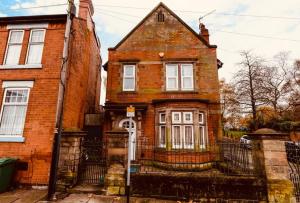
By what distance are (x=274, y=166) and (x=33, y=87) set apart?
10567mm

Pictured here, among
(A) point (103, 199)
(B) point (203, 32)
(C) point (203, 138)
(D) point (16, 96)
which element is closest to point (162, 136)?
(C) point (203, 138)

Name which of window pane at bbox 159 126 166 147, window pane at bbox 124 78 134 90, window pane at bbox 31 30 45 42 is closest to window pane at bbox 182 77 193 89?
window pane at bbox 159 126 166 147

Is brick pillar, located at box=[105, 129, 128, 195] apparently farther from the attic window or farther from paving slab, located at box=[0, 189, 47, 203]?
the attic window

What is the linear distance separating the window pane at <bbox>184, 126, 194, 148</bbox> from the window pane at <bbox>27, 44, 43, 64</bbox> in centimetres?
922

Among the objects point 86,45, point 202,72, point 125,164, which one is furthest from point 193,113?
point 86,45

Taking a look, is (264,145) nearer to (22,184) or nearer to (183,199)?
(183,199)

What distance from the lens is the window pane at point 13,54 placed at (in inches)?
372

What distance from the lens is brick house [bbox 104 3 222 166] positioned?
11672 millimetres

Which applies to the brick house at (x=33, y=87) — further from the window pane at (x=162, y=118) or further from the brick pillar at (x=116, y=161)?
the window pane at (x=162, y=118)

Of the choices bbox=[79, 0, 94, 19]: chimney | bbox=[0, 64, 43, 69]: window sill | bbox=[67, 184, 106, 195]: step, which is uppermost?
bbox=[79, 0, 94, 19]: chimney

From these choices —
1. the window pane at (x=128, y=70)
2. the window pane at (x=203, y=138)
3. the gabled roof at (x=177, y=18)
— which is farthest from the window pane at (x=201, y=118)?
the window pane at (x=128, y=70)

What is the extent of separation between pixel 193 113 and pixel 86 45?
8.68 metres

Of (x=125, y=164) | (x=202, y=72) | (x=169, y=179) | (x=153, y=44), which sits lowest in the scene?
(x=169, y=179)

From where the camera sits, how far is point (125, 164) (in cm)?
653
